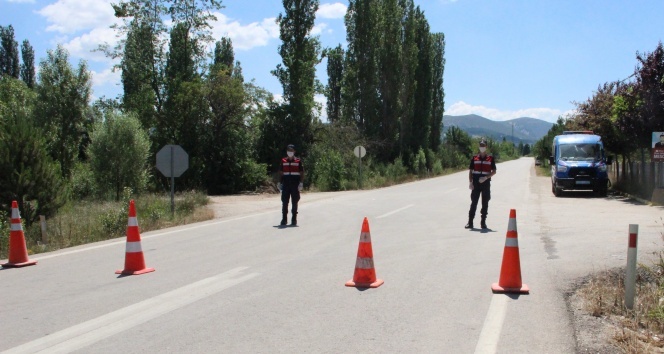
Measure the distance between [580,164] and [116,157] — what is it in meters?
20.1

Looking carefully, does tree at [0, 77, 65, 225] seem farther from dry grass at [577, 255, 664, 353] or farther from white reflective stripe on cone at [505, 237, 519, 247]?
dry grass at [577, 255, 664, 353]

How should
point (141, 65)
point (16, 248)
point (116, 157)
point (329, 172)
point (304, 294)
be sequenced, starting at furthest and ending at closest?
point (141, 65), point (329, 172), point (116, 157), point (16, 248), point (304, 294)

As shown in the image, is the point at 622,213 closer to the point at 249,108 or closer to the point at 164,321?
the point at 164,321

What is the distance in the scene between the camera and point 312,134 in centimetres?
3503

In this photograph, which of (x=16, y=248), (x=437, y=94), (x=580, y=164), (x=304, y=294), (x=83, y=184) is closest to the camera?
(x=304, y=294)

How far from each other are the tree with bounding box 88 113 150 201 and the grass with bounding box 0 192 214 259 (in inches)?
366

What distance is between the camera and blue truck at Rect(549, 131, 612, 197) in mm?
23266

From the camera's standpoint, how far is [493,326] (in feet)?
17.5

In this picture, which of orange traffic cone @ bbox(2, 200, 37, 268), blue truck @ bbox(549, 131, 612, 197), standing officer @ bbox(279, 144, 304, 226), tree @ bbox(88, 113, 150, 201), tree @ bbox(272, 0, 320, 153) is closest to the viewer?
orange traffic cone @ bbox(2, 200, 37, 268)

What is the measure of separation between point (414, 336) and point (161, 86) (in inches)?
1261

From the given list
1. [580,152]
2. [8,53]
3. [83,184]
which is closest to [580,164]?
[580,152]

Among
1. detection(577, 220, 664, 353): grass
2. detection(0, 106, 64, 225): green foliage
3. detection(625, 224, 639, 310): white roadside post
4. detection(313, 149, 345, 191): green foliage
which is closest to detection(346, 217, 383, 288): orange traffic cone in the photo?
detection(577, 220, 664, 353): grass

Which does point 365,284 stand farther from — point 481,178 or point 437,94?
point 437,94

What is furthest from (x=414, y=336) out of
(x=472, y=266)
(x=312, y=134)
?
(x=312, y=134)
